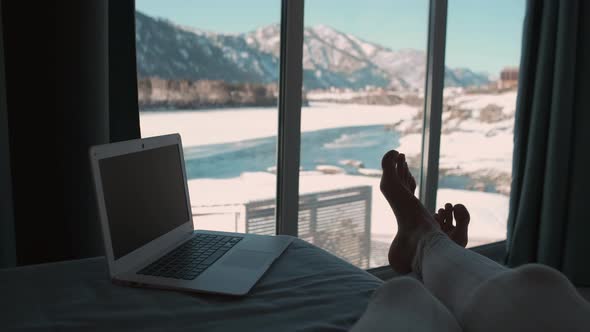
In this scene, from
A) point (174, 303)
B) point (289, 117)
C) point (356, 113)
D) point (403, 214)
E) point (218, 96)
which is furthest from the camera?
point (356, 113)

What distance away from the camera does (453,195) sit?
2.85 meters

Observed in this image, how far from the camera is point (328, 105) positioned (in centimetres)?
224

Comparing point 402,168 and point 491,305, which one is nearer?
point 491,305

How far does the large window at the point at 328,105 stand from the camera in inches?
74.1

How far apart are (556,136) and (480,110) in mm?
484

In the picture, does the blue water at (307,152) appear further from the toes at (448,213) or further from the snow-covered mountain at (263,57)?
the toes at (448,213)

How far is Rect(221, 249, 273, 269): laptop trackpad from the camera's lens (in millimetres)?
1022

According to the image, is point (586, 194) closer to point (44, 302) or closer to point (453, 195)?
point (453, 195)

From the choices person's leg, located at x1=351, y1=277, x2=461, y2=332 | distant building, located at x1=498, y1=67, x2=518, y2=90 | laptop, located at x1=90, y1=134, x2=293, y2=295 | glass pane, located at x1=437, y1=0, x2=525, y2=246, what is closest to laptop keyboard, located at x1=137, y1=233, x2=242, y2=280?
laptop, located at x1=90, y1=134, x2=293, y2=295

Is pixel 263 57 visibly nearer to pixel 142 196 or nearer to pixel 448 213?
pixel 448 213

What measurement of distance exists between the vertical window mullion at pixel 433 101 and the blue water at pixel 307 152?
0.28 feet

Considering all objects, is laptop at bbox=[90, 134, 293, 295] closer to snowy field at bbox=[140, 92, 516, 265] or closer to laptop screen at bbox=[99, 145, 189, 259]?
laptop screen at bbox=[99, 145, 189, 259]

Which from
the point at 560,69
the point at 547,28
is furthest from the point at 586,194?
the point at 547,28

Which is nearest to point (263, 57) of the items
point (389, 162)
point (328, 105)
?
point (328, 105)
